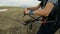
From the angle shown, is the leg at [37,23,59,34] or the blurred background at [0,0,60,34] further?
the blurred background at [0,0,60,34]

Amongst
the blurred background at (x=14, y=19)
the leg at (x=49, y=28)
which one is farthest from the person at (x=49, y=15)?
the blurred background at (x=14, y=19)

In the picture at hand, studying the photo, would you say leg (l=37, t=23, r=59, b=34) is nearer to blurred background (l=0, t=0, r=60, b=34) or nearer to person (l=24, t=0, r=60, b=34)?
person (l=24, t=0, r=60, b=34)

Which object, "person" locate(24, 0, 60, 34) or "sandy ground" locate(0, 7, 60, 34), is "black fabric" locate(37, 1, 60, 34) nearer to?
"person" locate(24, 0, 60, 34)

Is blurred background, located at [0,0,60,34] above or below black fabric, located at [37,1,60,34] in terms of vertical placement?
below

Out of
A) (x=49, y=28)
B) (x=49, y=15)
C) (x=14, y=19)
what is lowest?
(x=14, y=19)

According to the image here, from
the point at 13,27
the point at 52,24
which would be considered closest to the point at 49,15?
the point at 52,24

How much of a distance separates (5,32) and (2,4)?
4.72ft

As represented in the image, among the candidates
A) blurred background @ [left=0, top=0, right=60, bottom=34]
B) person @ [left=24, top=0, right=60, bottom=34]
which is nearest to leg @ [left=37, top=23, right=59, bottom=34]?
person @ [left=24, top=0, right=60, bottom=34]

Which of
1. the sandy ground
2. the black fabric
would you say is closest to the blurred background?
the sandy ground

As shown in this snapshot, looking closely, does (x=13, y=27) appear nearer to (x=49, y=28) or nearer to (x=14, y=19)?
(x=14, y=19)

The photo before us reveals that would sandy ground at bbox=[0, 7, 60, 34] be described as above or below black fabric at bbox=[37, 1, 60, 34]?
below

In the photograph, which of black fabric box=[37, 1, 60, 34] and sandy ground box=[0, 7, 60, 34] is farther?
sandy ground box=[0, 7, 60, 34]

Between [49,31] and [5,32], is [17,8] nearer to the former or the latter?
[5,32]

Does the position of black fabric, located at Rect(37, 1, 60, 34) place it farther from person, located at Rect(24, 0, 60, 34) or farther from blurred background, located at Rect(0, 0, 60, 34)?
blurred background, located at Rect(0, 0, 60, 34)
